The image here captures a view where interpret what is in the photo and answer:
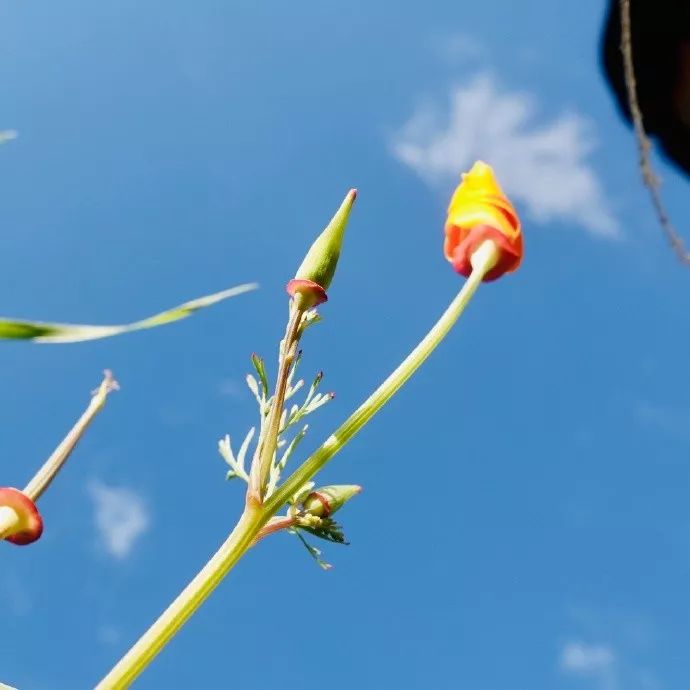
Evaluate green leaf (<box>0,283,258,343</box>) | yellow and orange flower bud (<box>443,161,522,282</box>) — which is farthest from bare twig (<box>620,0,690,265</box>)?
green leaf (<box>0,283,258,343</box>)

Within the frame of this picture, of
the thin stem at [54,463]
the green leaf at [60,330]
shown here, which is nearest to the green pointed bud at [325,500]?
the thin stem at [54,463]

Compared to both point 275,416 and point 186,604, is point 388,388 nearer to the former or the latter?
point 275,416

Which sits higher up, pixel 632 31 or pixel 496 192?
pixel 632 31

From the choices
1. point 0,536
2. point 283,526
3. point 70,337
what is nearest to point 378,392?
point 283,526

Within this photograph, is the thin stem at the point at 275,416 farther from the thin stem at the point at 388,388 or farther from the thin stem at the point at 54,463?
the thin stem at the point at 54,463

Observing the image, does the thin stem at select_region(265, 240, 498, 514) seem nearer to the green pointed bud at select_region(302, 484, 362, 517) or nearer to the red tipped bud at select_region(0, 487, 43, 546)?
the green pointed bud at select_region(302, 484, 362, 517)

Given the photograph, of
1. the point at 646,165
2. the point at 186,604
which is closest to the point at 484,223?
the point at 646,165

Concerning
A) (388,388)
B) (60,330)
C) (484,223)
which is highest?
(484,223)

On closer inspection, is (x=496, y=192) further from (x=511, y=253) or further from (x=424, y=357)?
(x=424, y=357)
